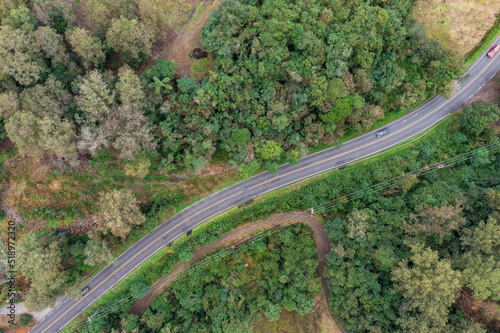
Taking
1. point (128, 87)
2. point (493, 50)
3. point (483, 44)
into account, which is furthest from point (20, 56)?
point (493, 50)

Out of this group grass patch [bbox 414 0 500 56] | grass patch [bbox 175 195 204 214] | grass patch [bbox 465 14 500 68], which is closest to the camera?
grass patch [bbox 414 0 500 56]

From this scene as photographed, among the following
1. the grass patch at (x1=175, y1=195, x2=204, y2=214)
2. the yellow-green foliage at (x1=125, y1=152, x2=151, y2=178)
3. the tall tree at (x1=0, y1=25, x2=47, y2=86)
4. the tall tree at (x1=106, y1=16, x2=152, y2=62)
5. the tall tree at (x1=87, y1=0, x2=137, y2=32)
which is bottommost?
the grass patch at (x1=175, y1=195, x2=204, y2=214)

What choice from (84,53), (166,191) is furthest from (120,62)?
(166,191)

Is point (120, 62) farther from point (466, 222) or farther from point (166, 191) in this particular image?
point (466, 222)

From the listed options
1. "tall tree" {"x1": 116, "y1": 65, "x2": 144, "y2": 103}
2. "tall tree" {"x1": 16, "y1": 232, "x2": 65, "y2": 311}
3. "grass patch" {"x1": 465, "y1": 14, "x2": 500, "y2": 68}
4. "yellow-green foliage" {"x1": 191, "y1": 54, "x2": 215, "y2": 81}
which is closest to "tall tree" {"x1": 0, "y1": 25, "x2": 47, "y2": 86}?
"tall tree" {"x1": 116, "y1": 65, "x2": 144, "y2": 103}

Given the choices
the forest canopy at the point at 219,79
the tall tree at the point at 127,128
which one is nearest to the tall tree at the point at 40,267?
the forest canopy at the point at 219,79

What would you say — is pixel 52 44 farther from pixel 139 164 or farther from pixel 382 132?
pixel 382 132

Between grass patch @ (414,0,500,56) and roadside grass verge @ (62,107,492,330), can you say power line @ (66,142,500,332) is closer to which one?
roadside grass verge @ (62,107,492,330)

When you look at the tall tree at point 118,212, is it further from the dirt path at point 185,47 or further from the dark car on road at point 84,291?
the dirt path at point 185,47
